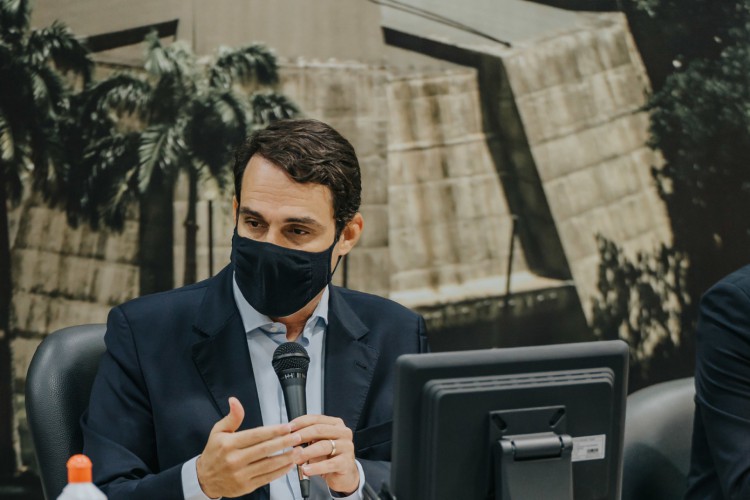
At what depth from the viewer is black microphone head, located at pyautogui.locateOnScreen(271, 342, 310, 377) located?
1.53 meters

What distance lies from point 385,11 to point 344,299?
1.80m

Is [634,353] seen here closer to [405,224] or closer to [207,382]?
[405,224]

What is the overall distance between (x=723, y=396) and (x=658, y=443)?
22cm

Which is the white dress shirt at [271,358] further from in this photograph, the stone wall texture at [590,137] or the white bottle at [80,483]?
the stone wall texture at [590,137]

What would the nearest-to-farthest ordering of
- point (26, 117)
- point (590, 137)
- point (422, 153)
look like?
1. point (26, 117)
2. point (422, 153)
3. point (590, 137)

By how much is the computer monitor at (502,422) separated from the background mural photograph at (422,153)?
2.19m

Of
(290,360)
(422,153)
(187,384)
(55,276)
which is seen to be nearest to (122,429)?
(187,384)

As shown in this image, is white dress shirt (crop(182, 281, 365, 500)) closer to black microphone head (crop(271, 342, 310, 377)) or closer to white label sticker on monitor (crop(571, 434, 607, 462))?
black microphone head (crop(271, 342, 310, 377))

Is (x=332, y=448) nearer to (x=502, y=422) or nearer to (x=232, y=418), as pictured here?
(x=232, y=418)

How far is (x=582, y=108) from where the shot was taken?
3924mm

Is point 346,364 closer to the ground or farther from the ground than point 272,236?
closer to the ground

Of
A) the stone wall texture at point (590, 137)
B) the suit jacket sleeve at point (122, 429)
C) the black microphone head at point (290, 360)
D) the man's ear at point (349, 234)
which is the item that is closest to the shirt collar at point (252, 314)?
the man's ear at point (349, 234)

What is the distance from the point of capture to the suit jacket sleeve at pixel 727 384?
1.79 meters

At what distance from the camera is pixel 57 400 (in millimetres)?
1853
